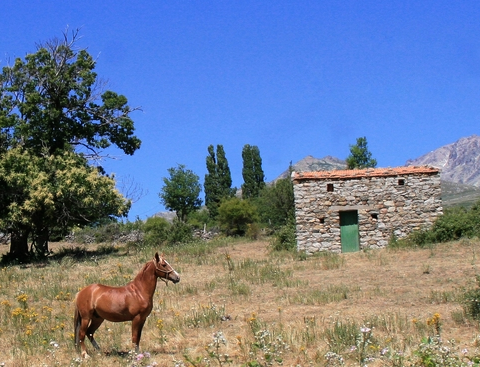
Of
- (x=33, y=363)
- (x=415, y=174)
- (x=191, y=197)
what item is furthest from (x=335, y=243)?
(x=191, y=197)

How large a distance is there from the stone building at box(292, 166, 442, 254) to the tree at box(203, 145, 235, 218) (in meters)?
36.6

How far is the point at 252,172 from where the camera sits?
6425 centimetres

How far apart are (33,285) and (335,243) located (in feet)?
39.7

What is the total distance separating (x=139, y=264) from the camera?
2208cm

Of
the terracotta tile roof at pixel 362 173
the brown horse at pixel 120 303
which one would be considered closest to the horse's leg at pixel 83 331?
the brown horse at pixel 120 303

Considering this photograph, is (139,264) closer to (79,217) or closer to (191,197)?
(79,217)

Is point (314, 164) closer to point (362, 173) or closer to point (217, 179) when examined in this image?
point (217, 179)

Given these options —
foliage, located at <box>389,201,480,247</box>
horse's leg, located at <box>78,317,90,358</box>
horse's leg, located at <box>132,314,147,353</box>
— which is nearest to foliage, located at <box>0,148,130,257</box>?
foliage, located at <box>389,201,480,247</box>

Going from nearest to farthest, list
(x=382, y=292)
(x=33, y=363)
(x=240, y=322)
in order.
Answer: (x=33, y=363) < (x=240, y=322) < (x=382, y=292)

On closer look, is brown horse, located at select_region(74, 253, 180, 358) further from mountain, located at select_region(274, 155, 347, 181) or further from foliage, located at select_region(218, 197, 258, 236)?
mountain, located at select_region(274, 155, 347, 181)

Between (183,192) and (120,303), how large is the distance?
58.5 metres

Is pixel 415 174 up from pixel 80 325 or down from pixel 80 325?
up

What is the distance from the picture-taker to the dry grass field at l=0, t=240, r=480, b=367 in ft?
28.8

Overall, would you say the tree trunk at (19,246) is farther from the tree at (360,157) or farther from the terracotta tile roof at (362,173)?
the tree at (360,157)
